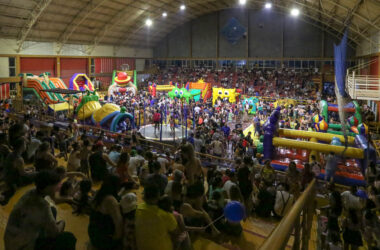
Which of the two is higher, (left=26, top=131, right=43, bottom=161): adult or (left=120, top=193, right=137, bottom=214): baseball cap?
(left=26, top=131, right=43, bottom=161): adult

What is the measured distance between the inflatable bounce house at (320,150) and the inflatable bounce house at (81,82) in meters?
18.3

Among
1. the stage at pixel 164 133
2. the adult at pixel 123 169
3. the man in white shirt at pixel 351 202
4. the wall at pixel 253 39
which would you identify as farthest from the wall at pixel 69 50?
the man in white shirt at pixel 351 202

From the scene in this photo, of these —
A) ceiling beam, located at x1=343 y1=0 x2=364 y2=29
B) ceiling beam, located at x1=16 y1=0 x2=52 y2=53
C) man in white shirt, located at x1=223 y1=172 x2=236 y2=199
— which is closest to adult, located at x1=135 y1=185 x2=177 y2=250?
man in white shirt, located at x1=223 y1=172 x2=236 y2=199

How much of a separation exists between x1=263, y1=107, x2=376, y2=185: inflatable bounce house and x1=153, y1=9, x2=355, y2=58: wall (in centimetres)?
2149

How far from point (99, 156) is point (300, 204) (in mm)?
3985

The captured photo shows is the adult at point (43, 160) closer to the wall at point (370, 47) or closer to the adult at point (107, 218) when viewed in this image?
the adult at point (107, 218)

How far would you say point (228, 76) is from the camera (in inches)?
1294

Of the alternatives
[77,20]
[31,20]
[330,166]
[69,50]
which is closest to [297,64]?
[77,20]

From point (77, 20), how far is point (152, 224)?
25.9 m

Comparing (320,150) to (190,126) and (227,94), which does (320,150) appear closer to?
(190,126)

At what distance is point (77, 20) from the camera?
24906 millimetres

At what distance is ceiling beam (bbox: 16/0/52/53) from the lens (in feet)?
66.6

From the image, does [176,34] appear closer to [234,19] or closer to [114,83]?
[234,19]

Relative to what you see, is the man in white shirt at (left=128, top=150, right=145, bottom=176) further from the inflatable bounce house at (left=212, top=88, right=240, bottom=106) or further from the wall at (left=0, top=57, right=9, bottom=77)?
the wall at (left=0, top=57, right=9, bottom=77)
